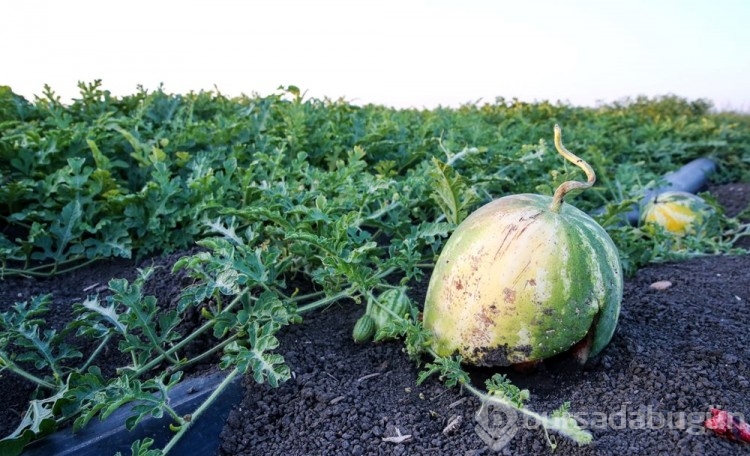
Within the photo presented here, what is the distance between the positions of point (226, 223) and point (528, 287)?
4.39 feet

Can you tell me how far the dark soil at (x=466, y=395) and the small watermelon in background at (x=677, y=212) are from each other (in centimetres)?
214

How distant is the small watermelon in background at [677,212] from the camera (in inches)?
182

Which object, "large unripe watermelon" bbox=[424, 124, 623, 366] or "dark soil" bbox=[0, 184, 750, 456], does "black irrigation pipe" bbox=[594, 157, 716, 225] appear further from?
"large unripe watermelon" bbox=[424, 124, 623, 366]

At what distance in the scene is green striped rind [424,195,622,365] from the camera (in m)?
1.92

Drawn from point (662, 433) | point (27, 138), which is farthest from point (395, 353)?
point (27, 138)

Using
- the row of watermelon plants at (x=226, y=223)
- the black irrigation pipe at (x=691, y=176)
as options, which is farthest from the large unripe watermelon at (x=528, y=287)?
the black irrigation pipe at (x=691, y=176)

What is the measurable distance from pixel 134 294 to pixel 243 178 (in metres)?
0.89

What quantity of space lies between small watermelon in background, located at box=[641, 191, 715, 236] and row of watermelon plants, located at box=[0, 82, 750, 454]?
14 cm

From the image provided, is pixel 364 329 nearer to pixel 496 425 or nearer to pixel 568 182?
pixel 496 425

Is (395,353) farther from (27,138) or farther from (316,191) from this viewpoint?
(27,138)

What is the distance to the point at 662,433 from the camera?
1.82m

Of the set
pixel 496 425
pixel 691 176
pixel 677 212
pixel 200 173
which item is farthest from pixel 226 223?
pixel 691 176

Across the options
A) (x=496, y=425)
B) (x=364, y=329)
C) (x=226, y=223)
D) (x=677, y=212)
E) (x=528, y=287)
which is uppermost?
(x=226, y=223)

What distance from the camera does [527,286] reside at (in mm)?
1919
